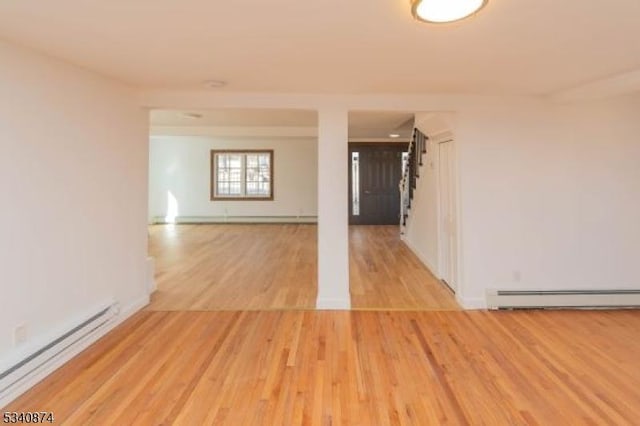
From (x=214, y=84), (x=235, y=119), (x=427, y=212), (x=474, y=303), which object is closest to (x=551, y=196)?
(x=474, y=303)

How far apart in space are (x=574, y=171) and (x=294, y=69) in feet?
9.77

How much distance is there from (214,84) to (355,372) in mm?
2668

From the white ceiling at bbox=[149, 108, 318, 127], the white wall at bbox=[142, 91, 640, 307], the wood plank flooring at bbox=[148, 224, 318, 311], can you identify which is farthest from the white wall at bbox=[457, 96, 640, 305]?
the white ceiling at bbox=[149, 108, 318, 127]

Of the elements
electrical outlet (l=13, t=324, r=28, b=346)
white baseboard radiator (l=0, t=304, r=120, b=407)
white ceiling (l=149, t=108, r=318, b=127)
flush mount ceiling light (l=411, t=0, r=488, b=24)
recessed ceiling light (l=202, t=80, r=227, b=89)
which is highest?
white ceiling (l=149, t=108, r=318, b=127)

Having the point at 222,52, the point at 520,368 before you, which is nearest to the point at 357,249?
the point at 520,368

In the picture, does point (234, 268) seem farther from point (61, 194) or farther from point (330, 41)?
point (330, 41)

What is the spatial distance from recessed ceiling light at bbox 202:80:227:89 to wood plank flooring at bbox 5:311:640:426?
2178 mm

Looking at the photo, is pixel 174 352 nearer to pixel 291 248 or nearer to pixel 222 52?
pixel 222 52

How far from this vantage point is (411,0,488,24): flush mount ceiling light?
1.61 meters

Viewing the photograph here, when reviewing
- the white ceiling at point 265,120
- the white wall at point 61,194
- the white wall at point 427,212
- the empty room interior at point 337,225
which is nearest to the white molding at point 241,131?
the white ceiling at point 265,120

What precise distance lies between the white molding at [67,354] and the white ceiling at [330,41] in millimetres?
2076

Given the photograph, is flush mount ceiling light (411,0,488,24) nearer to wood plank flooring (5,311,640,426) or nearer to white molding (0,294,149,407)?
wood plank flooring (5,311,640,426)

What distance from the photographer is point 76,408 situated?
7.13ft

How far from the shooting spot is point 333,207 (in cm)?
388
